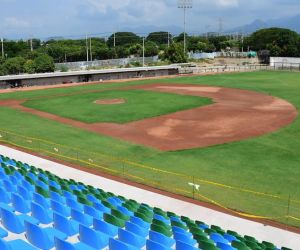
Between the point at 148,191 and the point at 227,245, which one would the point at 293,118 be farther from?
the point at 227,245

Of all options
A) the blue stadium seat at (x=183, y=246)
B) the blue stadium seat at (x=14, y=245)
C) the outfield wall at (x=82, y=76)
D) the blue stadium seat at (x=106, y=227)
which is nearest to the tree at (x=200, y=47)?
the outfield wall at (x=82, y=76)

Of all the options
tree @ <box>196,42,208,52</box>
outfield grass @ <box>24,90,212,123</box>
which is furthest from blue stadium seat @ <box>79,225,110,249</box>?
tree @ <box>196,42,208,52</box>

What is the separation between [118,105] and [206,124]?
589 inches

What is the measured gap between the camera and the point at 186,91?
202 feet

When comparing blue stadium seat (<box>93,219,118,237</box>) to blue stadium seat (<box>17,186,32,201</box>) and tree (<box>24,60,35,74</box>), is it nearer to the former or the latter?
blue stadium seat (<box>17,186,32,201</box>)

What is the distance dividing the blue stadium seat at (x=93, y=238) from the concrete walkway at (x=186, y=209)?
7957 mm

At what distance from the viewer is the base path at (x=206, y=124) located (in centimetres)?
Result: 3356

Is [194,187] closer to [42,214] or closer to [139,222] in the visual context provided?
[139,222]

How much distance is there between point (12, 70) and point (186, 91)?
4728 cm

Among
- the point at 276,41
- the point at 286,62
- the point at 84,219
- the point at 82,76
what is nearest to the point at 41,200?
the point at 84,219

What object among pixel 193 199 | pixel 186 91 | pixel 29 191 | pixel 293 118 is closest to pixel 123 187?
pixel 193 199

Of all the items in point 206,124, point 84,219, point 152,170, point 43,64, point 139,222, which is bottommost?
point 152,170

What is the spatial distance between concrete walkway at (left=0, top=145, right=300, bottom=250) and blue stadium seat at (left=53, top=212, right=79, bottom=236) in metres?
7.79

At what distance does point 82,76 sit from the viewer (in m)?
83.1
